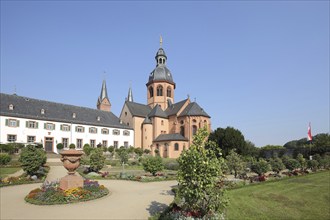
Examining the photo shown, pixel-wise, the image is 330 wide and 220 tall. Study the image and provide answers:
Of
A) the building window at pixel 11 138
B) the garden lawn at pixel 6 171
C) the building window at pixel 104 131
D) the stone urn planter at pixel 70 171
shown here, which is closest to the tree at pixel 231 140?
the building window at pixel 104 131

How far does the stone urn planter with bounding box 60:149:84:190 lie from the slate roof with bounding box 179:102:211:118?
4615cm

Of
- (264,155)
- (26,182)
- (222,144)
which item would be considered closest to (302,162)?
(222,144)

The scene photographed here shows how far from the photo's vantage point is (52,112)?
49938 millimetres

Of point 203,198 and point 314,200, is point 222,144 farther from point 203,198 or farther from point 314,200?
point 203,198

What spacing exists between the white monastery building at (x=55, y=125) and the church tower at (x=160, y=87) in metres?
13.6

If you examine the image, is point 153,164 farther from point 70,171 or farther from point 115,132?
point 115,132

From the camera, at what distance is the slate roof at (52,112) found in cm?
4441

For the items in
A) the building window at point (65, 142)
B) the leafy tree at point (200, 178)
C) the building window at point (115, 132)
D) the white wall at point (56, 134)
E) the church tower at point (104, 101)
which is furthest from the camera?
the church tower at point (104, 101)

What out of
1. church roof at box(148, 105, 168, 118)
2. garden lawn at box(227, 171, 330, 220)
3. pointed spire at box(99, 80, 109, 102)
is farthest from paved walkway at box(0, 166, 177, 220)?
pointed spire at box(99, 80, 109, 102)

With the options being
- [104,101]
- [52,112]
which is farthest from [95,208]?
[104,101]

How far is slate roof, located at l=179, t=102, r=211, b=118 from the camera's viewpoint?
196 feet

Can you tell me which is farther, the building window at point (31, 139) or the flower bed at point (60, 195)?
the building window at point (31, 139)

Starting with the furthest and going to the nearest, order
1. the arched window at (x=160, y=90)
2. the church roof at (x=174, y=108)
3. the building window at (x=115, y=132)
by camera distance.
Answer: the arched window at (x=160, y=90)
the church roof at (x=174, y=108)
the building window at (x=115, y=132)

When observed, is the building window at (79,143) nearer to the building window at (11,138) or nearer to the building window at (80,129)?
the building window at (80,129)
